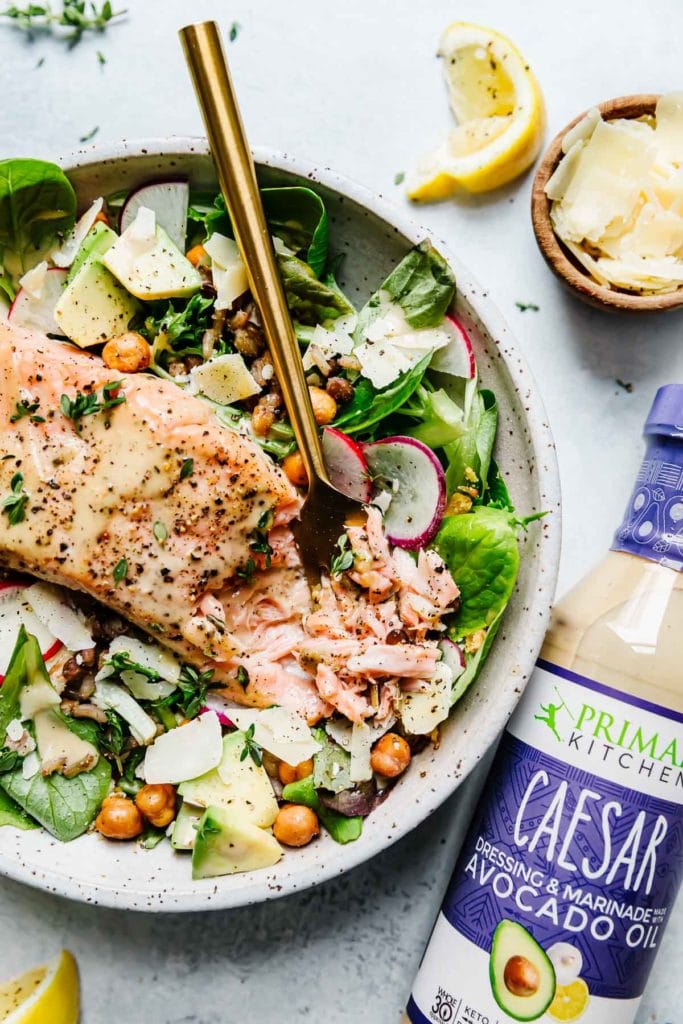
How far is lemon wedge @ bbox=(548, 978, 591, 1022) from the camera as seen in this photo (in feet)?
8.72

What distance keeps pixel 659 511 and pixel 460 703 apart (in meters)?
0.84

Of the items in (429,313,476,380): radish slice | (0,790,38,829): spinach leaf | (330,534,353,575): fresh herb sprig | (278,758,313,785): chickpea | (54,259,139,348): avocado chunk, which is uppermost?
(429,313,476,380): radish slice

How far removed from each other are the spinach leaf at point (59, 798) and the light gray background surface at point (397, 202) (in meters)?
0.56

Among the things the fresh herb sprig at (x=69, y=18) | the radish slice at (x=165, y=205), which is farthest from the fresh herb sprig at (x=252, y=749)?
the fresh herb sprig at (x=69, y=18)

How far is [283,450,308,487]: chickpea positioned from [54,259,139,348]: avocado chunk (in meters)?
Result: 0.67

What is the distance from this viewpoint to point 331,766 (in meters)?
2.84

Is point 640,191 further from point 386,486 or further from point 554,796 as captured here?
point 554,796

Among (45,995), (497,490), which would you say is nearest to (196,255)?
(497,490)

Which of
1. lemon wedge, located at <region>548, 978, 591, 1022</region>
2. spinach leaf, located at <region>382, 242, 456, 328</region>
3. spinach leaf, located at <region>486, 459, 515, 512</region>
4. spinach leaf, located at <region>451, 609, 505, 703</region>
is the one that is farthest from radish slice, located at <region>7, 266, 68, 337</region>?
lemon wedge, located at <region>548, 978, 591, 1022</region>

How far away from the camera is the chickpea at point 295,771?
9.45ft

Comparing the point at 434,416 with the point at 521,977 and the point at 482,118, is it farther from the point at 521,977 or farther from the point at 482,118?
the point at 521,977

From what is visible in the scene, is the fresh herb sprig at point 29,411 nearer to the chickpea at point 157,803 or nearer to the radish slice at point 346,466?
the radish slice at point 346,466

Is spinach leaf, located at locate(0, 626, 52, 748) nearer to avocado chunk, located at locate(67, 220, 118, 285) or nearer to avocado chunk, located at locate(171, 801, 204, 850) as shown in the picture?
avocado chunk, located at locate(171, 801, 204, 850)

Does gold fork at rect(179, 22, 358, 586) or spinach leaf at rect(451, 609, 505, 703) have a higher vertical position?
gold fork at rect(179, 22, 358, 586)
